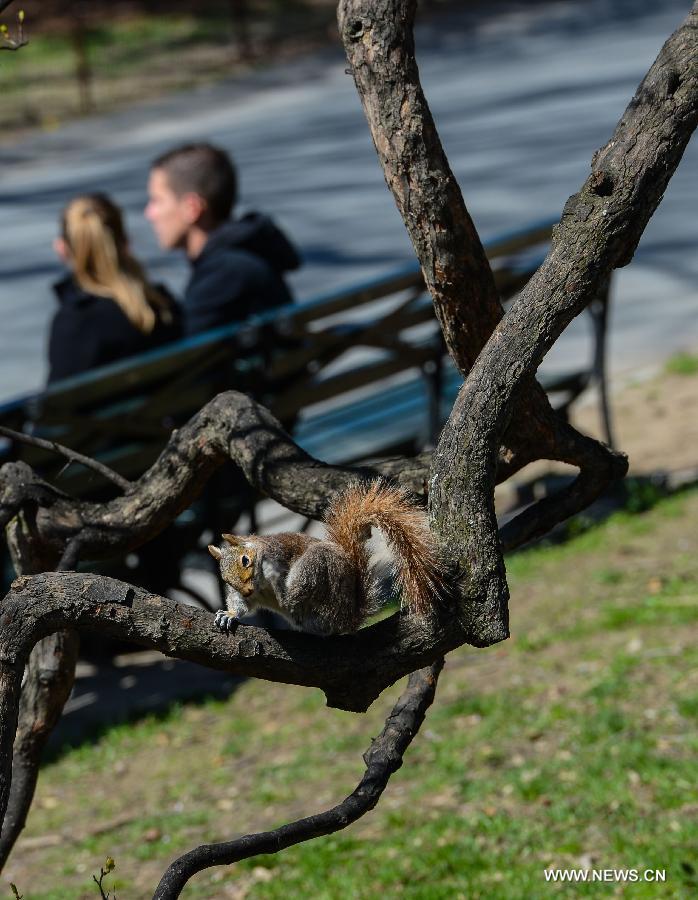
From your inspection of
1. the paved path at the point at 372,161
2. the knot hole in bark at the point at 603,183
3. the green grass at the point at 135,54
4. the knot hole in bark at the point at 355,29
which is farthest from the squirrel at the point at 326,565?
the green grass at the point at 135,54

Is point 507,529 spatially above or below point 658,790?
above

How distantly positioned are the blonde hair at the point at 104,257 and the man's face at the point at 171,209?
310 mm

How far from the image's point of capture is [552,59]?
19828 millimetres

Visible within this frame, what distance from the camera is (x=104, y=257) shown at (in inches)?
209

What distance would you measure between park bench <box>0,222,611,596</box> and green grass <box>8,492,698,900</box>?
0.91 m

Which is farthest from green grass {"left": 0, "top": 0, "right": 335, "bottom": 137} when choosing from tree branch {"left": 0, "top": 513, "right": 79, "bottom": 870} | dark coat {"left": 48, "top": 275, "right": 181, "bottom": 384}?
tree branch {"left": 0, "top": 513, "right": 79, "bottom": 870}

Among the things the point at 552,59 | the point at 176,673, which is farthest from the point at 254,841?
the point at 552,59

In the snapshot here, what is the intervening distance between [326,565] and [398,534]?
0.70 ft

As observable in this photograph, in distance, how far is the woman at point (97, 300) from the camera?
522cm

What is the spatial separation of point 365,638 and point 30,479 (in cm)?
90

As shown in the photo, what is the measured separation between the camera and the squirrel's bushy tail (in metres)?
1.97

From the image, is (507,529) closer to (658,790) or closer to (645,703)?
(658,790)
